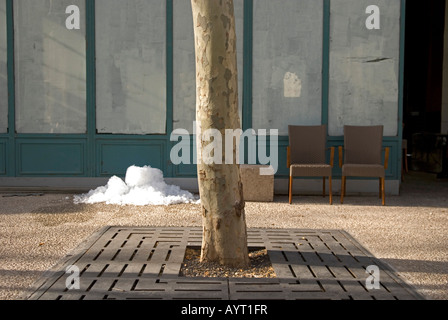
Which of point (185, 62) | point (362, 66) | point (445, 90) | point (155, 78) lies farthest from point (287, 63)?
point (445, 90)

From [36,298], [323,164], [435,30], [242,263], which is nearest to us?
[36,298]

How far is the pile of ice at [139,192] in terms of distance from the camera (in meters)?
6.22

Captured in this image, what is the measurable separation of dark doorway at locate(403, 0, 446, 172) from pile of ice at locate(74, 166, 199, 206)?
5583 mm

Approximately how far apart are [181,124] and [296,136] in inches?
60.1

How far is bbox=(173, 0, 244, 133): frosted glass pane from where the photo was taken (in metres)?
6.96

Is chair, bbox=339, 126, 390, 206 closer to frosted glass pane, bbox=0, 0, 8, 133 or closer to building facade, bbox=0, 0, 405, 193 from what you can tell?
building facade, bbox=0, 0, 405, 193

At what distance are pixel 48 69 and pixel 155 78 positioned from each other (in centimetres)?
144

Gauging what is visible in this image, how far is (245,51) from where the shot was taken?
6.97 meters

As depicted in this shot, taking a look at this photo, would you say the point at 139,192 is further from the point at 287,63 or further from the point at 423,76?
the point at 423,76

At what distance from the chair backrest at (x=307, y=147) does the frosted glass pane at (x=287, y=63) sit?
33 centimetres

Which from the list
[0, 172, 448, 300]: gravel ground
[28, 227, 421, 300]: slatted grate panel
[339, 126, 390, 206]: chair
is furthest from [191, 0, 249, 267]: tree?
[339, 126, 390, 206]: chair
